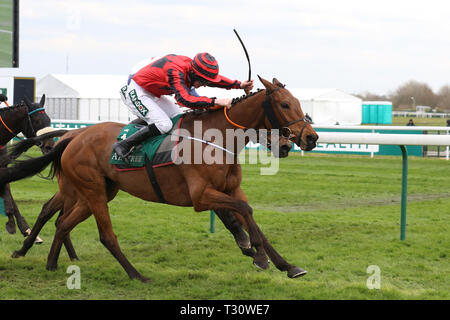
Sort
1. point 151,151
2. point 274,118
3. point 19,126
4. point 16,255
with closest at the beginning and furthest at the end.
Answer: point 274,118 < point 151,151 < point 16,255 < point 19,126

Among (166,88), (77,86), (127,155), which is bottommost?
(127,155)

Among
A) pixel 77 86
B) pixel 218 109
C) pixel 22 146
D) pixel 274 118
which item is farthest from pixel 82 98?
pixel 274 118

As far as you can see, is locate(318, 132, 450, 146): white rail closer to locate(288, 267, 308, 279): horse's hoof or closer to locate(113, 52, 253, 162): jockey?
locate(113, 52, 253, 162): jockey

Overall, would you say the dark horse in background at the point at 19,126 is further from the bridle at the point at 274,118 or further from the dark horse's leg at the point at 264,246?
the bridle at the point at 274,118

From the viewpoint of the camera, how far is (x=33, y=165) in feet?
18.8

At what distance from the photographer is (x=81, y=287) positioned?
16.0 ft

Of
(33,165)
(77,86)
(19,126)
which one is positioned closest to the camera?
(33,165)

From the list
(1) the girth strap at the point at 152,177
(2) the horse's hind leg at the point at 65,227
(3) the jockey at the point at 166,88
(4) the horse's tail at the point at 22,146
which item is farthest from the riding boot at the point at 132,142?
(4) the horse's tail at the point at 22,146

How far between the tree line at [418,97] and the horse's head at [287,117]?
6600cm

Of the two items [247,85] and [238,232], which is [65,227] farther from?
[247,85]

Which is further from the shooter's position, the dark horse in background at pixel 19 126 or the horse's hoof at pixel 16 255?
the dark horse in background at pixel 19 126

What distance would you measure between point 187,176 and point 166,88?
0.78 metres

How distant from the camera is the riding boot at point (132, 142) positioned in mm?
5070
